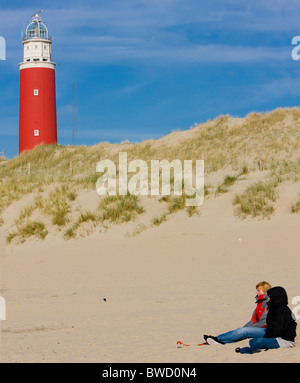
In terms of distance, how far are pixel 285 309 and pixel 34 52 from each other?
121 ft

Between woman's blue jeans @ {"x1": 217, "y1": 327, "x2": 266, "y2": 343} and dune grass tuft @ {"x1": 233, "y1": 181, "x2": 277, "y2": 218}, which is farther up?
dune grass tuft @ {"x1": 233, "y1": 181, "x2": 277, "y2": 218}

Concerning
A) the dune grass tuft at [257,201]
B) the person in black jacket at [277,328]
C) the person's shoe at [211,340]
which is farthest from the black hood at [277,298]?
the dune grass tuft at [257,201]

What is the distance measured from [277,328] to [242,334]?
23.8 inches

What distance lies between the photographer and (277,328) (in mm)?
7953

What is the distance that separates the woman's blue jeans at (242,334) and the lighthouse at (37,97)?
33651 mm

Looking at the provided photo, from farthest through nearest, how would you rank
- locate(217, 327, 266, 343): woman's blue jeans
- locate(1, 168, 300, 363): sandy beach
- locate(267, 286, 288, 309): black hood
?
locate(1, 168, 300, 363): sandy beach, locate(217, 327, 266, 343): woman's blue jeans, locate(267, 286, 288, 309): black hood

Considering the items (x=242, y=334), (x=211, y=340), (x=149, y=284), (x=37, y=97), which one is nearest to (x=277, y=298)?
(x=242, y=334)

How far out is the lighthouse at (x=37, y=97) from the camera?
134 ft

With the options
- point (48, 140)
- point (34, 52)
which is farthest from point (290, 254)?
point (34, 52)

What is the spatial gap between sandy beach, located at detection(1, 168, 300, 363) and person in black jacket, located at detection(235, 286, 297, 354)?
0.19m

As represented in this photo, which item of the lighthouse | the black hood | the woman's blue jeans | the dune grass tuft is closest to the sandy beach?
the woman's blue jeans

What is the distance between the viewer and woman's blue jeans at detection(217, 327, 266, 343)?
8.29 m

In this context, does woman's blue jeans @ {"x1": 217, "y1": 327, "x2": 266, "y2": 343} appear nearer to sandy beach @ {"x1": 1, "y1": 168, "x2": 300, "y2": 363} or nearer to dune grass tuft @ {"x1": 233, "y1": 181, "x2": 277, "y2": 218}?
sandy beach @ {"x1": 1, "y1": 168, "x2": 300, "y2": 363}
